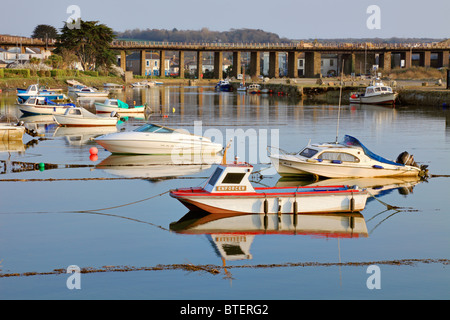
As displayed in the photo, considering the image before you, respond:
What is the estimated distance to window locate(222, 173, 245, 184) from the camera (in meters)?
21.7

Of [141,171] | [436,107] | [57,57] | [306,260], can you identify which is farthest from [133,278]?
[57,57]

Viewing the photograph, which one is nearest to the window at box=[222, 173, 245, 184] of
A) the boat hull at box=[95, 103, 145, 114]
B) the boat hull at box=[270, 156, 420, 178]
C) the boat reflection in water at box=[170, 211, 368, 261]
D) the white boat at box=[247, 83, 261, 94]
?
the boat reflection in water at box=[170, 211, 368, 261]

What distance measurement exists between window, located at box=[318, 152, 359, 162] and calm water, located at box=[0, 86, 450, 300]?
3.84ft

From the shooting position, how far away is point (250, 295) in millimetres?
15633

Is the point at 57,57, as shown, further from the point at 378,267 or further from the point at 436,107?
the point at 378,267

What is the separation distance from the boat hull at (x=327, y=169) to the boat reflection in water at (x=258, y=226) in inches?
226

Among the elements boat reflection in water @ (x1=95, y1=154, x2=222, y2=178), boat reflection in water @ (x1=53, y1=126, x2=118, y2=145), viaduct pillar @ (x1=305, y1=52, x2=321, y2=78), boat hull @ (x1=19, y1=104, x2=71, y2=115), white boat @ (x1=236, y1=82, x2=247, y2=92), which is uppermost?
viaduct pillar @ (x1=305, y1=52, x2=321, y2=78)

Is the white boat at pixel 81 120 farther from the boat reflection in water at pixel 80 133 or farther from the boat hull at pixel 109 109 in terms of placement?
the boat hull at pixel 109 109

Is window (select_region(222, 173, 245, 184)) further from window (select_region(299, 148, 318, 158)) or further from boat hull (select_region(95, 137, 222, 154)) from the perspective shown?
boat hull (select_region(95, 137, 222, 154))

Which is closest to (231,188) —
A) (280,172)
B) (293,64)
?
(280,172)

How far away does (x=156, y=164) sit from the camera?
1298 inches

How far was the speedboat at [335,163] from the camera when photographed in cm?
2862

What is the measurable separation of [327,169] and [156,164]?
28.2 feet

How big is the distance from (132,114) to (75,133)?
15371mm
